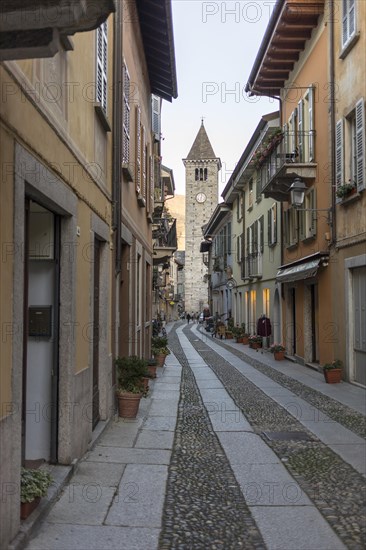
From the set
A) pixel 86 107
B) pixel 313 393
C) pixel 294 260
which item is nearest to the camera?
pixel 86 107

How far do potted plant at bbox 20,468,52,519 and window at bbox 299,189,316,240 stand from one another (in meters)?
11.8

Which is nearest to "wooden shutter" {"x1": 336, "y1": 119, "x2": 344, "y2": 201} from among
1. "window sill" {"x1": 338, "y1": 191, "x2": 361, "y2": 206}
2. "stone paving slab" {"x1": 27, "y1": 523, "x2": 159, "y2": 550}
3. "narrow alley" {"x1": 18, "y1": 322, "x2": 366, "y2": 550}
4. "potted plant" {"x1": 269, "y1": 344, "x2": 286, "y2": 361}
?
"window sill" {"x1": 338, "y1": 191, "x2": 361, "y2": 206}

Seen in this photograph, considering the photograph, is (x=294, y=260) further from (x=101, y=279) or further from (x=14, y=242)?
(x=14, y=242)

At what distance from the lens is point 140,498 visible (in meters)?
4.98

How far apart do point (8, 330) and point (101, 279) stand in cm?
428

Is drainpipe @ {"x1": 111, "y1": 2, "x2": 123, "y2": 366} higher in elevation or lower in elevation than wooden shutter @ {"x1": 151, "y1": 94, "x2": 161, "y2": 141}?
lower

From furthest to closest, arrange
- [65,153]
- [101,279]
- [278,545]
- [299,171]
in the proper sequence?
[299,171]
[101,279]
[65,153]
[278,545]

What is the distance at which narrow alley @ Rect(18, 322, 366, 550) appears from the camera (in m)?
4.17

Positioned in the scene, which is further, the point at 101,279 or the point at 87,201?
the point at 101,279

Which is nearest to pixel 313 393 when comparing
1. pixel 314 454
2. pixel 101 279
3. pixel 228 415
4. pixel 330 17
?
pixel 228 415

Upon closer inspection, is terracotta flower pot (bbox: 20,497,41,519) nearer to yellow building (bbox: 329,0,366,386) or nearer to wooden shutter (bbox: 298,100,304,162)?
yellow building (bbox: 329,0,366,386)

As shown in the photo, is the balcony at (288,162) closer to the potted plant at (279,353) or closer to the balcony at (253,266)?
the potted plant at (279,353)

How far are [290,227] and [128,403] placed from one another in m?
11.1

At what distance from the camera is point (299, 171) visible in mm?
15242
